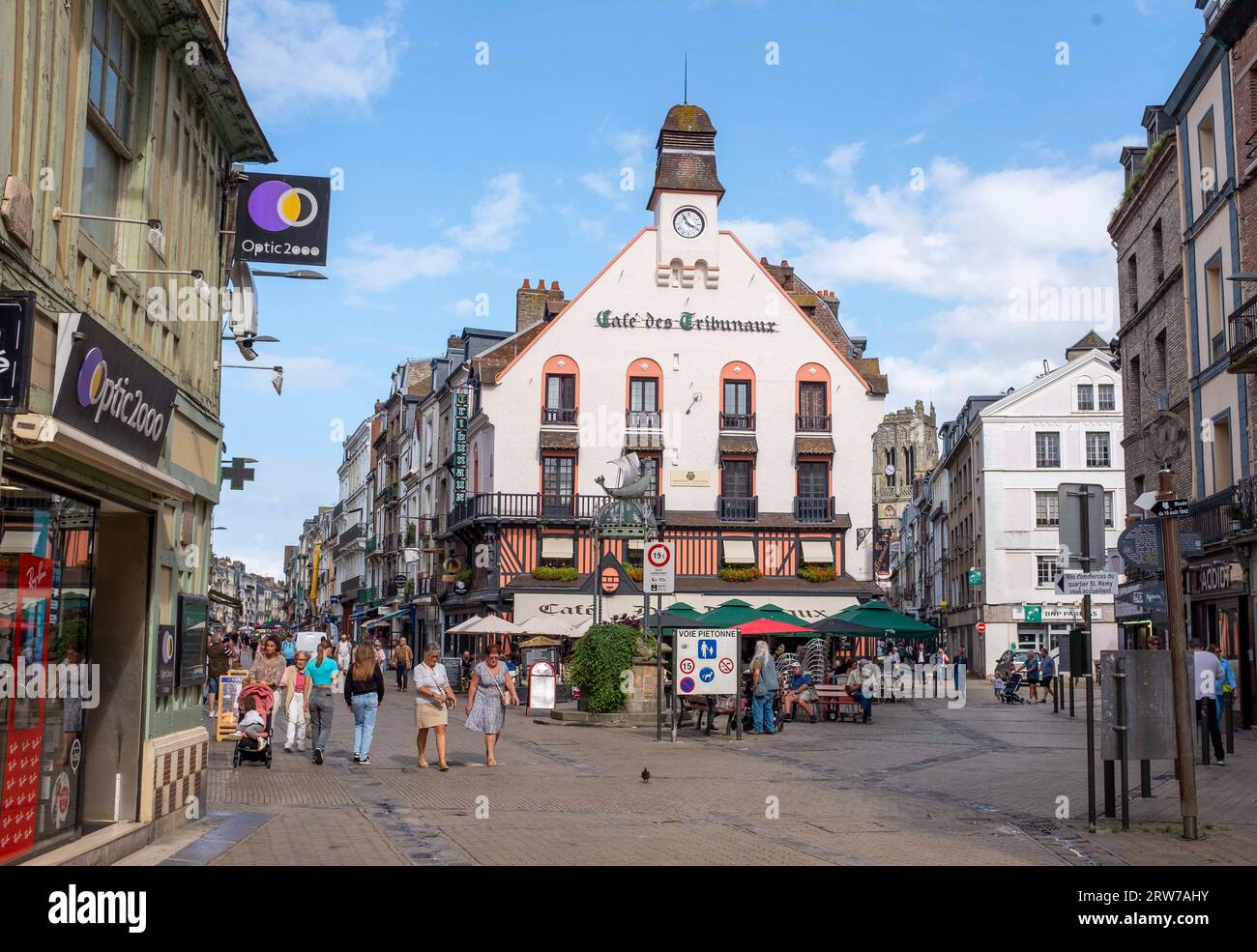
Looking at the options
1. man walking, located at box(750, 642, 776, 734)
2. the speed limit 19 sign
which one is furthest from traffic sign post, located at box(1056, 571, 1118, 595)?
man walking, located at box(750, 642, 776, 734)

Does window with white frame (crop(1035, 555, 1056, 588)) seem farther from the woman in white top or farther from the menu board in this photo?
the menu board

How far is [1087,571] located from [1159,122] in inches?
859

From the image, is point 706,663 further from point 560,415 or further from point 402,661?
point 560,415

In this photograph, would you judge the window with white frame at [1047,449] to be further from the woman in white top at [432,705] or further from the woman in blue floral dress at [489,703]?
the woman in white top at [432,705]

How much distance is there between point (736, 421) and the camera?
150 feet

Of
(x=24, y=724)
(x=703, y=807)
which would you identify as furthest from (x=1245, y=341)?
(x=24, y=724)

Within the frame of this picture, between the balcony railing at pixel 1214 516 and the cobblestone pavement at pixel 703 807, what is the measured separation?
438cm

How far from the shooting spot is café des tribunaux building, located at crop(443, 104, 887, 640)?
145 ft

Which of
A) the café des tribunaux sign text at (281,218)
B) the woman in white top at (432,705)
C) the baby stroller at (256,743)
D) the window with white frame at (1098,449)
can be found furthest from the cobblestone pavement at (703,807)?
the window with white frame at (1098,449)

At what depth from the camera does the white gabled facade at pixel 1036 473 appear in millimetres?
55500

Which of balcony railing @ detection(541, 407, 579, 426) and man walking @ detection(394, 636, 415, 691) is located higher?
balcony railing @ detection(541, 407, 579, 426)

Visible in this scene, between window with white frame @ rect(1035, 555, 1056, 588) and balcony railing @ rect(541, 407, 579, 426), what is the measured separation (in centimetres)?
2260

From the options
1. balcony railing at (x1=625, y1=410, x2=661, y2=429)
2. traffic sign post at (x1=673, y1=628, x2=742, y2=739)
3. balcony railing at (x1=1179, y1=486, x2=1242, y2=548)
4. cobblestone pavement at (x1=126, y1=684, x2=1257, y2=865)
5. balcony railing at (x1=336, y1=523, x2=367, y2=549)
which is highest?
balcony railing at (x1=625, y1=410, x2=661, y2=429)
